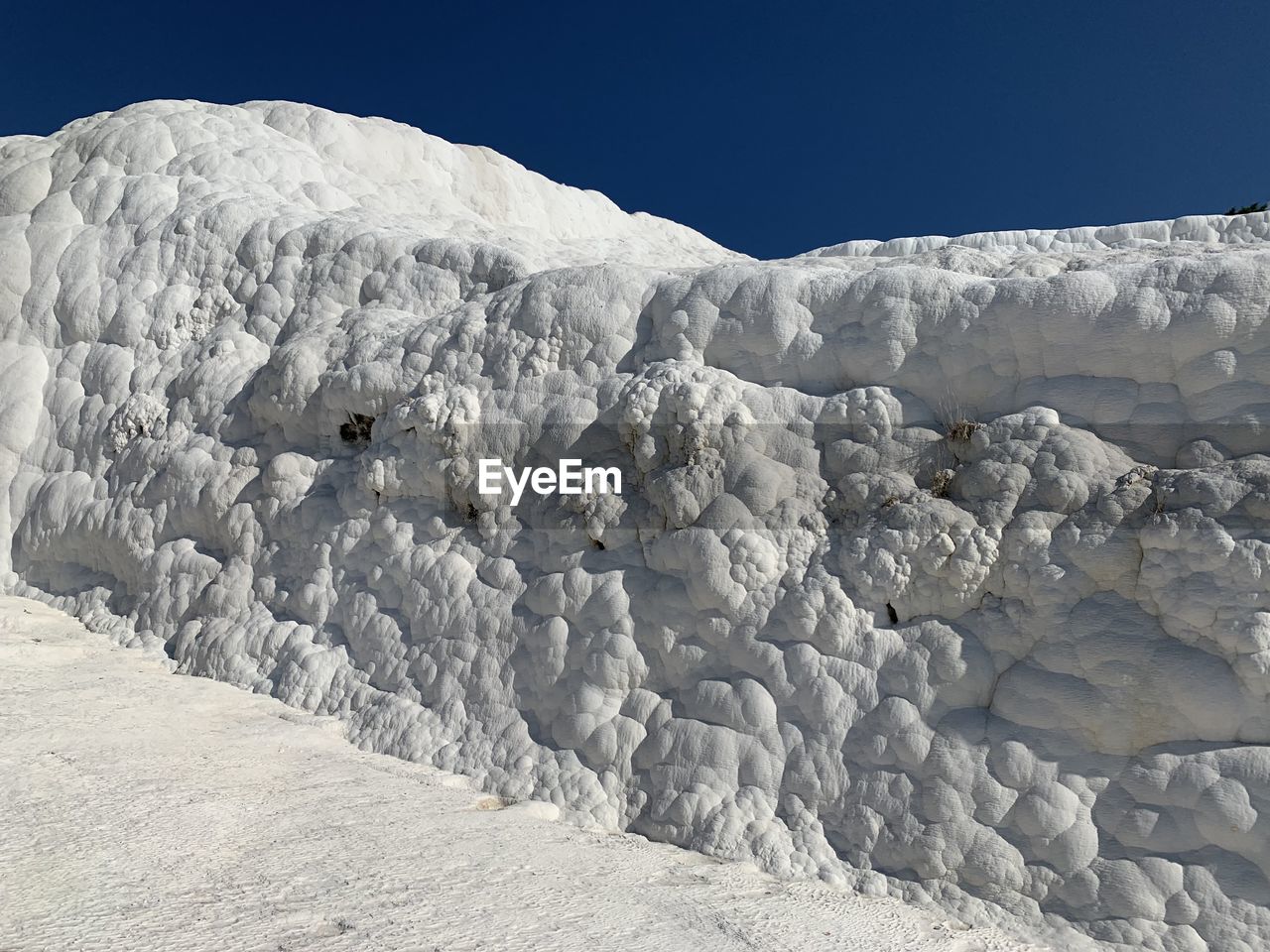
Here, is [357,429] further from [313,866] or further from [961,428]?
[961,428]

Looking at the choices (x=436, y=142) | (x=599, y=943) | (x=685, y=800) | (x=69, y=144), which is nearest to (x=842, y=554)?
(x=685, y=800)

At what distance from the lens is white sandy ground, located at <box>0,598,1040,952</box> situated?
7.36ft

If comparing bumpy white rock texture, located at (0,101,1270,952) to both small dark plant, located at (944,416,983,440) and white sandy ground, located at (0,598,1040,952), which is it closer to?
small dark plant, located at (944,416,983,440)

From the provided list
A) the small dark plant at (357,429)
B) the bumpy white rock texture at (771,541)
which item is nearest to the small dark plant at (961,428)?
the bumpy white rock texture at (771,541)

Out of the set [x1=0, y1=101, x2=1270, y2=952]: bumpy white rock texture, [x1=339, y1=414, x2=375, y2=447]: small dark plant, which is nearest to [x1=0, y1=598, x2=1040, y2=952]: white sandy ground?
[x1=0, y1=101, x2=1270, y2=952]: bumpy white rock texture

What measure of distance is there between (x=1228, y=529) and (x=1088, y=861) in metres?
1.13

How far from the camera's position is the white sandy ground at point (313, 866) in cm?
224

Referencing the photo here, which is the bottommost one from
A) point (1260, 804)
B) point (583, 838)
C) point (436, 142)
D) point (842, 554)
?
point (583, 838)

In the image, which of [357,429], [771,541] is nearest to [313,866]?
[771,541]

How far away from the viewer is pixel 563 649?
3.70 m

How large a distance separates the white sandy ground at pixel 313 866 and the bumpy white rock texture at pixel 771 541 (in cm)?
27

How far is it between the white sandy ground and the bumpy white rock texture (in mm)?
270

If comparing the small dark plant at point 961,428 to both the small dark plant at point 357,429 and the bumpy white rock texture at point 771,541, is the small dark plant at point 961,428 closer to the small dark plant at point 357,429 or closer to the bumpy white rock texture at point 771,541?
the bumpy white rock texture at point 771,541

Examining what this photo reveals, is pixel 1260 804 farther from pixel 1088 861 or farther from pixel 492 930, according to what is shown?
pixel 492 930
